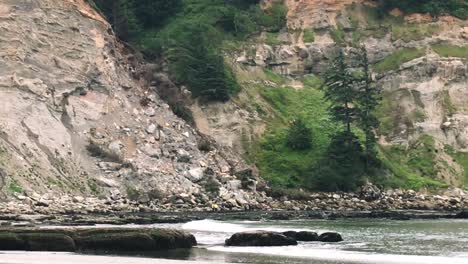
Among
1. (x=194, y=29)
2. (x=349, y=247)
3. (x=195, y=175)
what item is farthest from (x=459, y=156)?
(x=349, y=247)

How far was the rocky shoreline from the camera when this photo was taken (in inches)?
2094

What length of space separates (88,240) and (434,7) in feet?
242

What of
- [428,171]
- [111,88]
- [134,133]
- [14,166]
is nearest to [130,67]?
[111,88]

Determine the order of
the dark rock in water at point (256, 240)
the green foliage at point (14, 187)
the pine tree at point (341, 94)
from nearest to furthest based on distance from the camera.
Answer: the dark rock in water at point (256, 240) < the green foliage at point (14, 187) < the pine tree at point (341, 94)

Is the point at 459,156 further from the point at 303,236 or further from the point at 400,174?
the point at 303,236

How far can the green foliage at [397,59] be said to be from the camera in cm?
9269

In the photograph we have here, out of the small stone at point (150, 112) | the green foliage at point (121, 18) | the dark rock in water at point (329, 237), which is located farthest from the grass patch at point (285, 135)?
the dark rock in water at point (329, 237)

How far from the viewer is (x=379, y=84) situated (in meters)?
92.1

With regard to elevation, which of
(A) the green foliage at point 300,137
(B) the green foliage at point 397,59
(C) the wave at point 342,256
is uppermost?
(B) the green foliage at point 397,59

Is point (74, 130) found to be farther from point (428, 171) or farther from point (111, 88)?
point (428, 171)

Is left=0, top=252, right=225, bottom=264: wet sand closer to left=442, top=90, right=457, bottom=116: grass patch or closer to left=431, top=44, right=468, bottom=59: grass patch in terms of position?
left=442, top=90, right=457, bottom=116: grass patch

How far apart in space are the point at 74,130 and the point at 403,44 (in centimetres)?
4130

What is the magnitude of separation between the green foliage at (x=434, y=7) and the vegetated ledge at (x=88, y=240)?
233 ft

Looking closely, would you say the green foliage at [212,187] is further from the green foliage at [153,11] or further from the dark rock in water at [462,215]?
the green foliage at [153,11]
